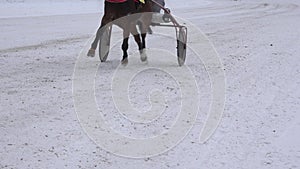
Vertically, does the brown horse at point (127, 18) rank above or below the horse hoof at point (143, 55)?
above

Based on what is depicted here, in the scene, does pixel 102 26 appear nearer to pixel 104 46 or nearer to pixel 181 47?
pixel 104 46

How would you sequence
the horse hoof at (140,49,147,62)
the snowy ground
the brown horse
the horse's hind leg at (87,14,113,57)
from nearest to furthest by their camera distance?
1. the snowy ground
2. the brown horse
3. the horse's hind leg at (87,14,113,57)
4. the horse hoof at (140,49,147,62)

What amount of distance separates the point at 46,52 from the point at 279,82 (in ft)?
14.9

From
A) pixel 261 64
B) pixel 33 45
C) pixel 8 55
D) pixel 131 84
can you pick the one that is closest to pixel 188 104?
pixel 131 84

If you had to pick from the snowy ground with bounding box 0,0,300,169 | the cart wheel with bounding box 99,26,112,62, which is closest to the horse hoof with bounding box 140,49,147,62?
the snowy ground with bounding box 0,0,300,169

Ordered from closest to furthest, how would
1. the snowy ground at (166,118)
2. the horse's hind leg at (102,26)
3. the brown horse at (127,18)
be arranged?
the snowy ground at (166,118) → the brown horse at (127,18) → the horse's hind leg at (102,26)

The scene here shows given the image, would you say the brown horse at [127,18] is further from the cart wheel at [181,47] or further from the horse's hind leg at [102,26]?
the cart wheel at [181,47]

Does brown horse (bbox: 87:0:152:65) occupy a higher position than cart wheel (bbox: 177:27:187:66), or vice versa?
brown horse (bbox: 87:0:152:65)

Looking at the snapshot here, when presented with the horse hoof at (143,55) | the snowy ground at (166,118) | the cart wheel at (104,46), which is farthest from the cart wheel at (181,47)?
the cart wheel at (104,46)

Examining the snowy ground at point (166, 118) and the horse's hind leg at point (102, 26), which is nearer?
the snowy ground at point (166, 118)

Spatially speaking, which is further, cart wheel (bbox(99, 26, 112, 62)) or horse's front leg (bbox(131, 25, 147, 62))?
cart wheel (bbox(99, 26, 112, 62))

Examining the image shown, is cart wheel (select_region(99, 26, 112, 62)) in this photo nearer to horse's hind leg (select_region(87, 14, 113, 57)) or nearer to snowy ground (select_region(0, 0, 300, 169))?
horse's hind leg (select_region(87, 14, 113, 57))

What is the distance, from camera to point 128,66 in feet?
27.1

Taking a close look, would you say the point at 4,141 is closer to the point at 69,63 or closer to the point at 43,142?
the point at 43,142
